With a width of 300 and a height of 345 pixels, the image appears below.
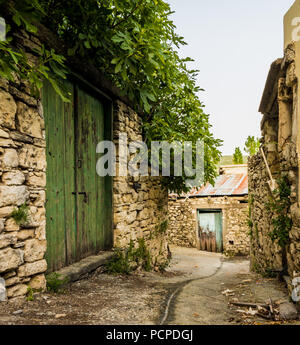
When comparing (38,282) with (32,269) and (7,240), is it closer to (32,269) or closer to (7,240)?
(32,269)

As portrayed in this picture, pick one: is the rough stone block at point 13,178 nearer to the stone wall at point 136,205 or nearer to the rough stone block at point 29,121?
the rough stone block at point 29,121

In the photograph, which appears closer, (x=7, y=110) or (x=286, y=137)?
(x=7, y=110)

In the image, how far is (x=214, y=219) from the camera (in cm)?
1284

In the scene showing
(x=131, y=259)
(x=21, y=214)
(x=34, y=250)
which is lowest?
(x=131, y=259)

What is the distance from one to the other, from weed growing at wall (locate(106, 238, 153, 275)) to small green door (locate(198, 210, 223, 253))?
304 inches

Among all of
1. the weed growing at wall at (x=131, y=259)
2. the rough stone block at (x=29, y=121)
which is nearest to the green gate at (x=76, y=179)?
the weed growing at wall at (x=131, y=259)

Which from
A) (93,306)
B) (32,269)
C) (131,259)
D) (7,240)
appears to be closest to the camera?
(7,240)

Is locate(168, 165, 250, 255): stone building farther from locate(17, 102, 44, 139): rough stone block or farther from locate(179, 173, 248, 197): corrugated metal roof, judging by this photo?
A: locate(17, 102, 44, 139): rough stone block

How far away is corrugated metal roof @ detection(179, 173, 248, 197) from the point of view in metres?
12.7

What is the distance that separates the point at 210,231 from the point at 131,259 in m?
8.50

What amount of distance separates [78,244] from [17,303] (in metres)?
1.32

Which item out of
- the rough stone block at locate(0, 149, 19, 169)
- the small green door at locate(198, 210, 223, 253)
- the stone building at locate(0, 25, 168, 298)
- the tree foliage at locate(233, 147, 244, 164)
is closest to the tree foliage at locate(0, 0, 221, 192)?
the stone building at locate(0, 25, 168, 298)

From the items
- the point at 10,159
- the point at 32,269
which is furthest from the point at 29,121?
the point at 32,269
